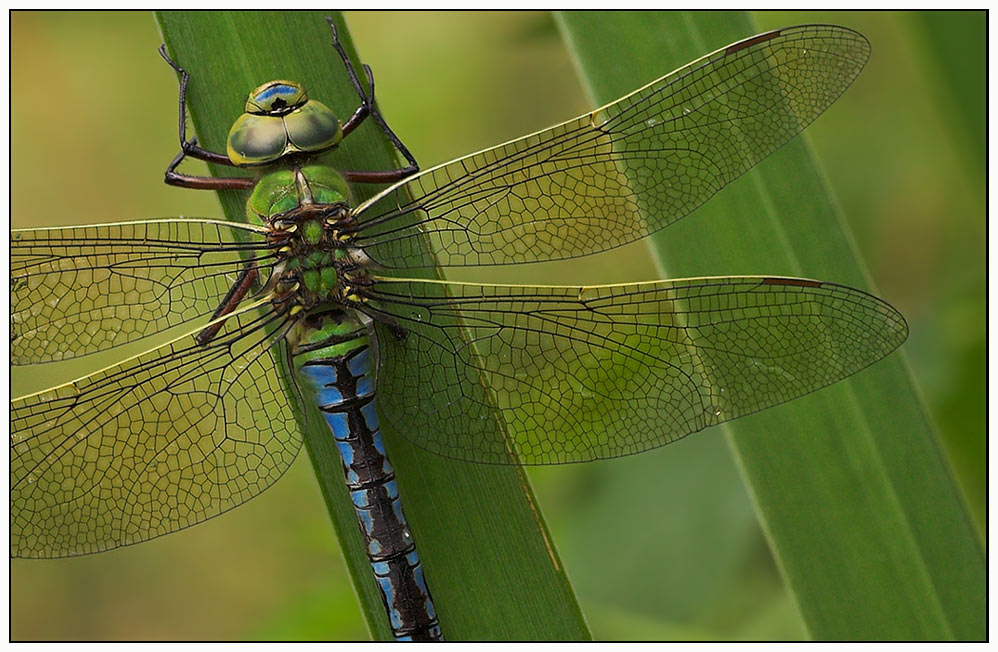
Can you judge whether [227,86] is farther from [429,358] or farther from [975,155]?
[975,155]

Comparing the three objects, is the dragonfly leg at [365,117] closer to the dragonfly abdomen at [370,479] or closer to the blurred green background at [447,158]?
the dragonfly abdomen at [370,479]

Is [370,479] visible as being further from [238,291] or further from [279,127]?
[279,127]

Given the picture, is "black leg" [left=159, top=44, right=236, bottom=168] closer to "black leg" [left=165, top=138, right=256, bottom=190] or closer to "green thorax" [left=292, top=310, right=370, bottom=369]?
"black leg" [left=165, top=138, right=256, bottom=190]

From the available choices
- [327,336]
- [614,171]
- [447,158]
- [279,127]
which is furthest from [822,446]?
[447,158]

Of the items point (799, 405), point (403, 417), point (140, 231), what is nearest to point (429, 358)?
point (403, 417)

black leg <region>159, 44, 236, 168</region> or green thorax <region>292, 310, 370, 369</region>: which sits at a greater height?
black leg <region>159, 44, 236, 168</region>

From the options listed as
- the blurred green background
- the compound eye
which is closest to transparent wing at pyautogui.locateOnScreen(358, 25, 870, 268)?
the compound eye

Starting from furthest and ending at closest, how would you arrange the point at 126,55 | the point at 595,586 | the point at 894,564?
the point at 126,55, the point at 595,586, the point at 894,564
